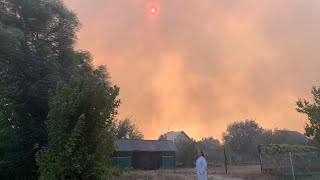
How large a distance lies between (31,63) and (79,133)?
12.0m

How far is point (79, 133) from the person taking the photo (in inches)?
622

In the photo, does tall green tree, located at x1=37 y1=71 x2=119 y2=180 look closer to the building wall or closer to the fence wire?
the fence wire

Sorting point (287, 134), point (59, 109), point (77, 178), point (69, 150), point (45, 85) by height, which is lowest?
point (77, 178)

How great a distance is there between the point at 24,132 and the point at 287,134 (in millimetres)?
61014

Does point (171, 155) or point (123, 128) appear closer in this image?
point (171, 155)

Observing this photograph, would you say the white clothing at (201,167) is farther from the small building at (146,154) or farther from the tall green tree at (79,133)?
the small building at (146,154)

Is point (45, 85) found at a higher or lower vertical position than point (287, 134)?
lower

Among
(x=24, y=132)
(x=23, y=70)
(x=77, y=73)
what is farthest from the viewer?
(x=77, y=73)

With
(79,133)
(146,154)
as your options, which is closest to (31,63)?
(79,133)

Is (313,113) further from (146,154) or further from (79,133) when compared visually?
(146,154)

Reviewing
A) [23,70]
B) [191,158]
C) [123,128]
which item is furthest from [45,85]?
[123,128]

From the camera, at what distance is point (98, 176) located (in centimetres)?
1647

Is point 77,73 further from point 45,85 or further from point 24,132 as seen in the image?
point 24,132

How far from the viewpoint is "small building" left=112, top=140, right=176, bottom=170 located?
50.0m
